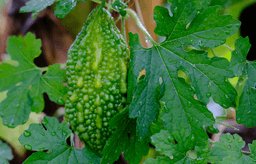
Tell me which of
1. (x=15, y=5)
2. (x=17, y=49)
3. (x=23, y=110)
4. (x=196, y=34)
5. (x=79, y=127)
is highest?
(x=15, y=5)

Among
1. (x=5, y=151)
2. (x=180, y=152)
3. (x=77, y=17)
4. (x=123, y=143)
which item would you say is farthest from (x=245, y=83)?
(x=5, y=151)

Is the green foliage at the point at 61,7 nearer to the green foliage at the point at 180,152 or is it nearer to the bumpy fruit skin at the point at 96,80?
the bumpy fruit skin at the point at 96,80

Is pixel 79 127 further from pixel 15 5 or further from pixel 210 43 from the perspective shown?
pixel 15 5

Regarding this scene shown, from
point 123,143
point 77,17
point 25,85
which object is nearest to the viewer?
point 123,143

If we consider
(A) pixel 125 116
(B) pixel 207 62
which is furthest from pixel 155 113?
(B) pixel 207 62

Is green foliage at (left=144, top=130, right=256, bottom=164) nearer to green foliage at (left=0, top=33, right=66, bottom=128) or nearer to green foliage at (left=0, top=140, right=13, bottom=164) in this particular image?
green foliage at (left=0, top=33, right=66, bottom=128)

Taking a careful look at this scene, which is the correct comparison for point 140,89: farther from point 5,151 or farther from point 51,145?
point 5,151
